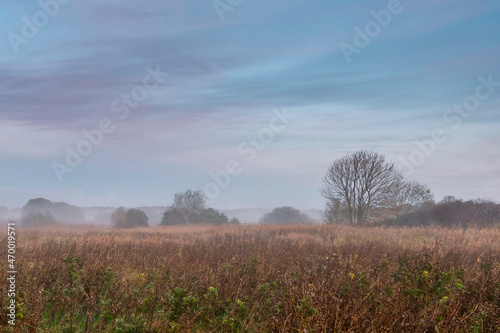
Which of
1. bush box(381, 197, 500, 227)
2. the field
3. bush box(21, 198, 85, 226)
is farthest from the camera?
bush box(21, 198, 85, 226)

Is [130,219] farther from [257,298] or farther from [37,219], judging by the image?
[257,298]

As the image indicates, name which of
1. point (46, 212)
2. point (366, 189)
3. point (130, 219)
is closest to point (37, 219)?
point (46, 212)

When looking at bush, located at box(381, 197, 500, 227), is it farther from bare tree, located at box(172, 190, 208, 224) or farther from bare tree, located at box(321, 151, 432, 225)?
bare tree, located at box(172, 190, 208, 224)

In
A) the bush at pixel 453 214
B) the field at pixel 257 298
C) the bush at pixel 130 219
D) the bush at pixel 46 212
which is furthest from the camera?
the bush at pixel 130 219

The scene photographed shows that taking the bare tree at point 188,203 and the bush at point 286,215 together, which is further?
the bush at point 286,215

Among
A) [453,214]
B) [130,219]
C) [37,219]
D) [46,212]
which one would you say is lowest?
[130,219]

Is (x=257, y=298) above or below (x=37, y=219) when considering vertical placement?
below

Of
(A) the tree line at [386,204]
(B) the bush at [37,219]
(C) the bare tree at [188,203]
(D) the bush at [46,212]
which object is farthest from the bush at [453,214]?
(D) the bush at [46,212]

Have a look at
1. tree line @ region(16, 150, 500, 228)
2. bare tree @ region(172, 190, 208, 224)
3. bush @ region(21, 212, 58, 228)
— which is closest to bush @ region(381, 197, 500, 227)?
tree line @ region(16, 150, 500, 228)

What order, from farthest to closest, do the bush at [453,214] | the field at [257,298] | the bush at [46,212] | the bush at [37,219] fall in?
1. the bush at [46,212]
2. the bush at [37,219]
3. the bush at [453,214]
4. the field at [257,298]

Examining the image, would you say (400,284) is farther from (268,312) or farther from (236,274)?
(236,274)

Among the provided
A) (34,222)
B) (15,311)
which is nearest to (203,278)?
(15,311)

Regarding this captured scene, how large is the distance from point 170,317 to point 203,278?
145 cm

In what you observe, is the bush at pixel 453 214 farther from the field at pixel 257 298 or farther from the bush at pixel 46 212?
the bush at pixel 46 212
